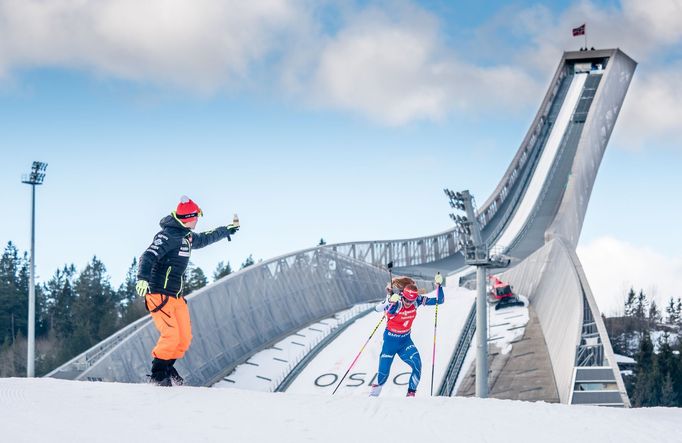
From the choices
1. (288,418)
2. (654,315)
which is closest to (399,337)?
(288,418)

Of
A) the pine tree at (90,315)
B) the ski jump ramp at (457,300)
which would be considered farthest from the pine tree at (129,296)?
the ski jump ramp at (457,300)

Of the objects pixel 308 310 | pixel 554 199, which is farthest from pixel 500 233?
pixel 308 310

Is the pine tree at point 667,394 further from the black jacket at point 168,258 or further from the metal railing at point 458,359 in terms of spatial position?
the black jacket at point 168,258

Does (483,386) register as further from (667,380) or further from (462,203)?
(667,380)

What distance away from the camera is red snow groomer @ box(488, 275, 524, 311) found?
36.3m

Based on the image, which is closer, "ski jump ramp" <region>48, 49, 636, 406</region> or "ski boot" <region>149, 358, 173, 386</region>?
"ski boot" <region>149, 358, 173, 386</region>

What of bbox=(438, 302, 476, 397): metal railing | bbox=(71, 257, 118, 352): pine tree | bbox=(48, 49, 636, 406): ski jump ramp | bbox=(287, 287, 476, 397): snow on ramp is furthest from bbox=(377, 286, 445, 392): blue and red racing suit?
bbox=(71, 257, 118, 352): pine tree

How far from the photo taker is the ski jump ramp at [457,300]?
25719mm

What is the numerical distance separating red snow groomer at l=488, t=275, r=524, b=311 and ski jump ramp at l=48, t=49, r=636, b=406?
2.39ft

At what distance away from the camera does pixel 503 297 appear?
120ft

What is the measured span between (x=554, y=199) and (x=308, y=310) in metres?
23.9

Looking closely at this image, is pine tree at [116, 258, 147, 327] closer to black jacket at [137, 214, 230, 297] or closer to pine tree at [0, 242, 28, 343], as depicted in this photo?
pine tree at [0, 242, 28, 343]

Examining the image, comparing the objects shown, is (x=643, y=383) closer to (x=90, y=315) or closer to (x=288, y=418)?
(x=90, y=315)

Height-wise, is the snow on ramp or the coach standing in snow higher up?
the coach standing in snow
